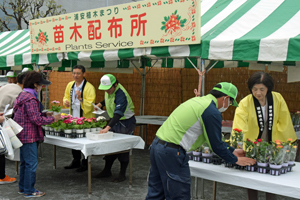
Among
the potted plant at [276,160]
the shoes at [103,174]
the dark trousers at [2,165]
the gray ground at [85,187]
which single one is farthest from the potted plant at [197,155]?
the dark trousers at [2,165]

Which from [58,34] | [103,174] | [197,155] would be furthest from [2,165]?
[197,155]

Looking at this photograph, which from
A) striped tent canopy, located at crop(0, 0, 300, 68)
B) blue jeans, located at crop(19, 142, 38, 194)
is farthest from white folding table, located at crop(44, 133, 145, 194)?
striped tent canopy, located at crop(0, 0, 300, 68)

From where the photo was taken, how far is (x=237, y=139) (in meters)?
3.45

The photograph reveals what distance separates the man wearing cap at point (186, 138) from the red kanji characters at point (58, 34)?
13.5 feet

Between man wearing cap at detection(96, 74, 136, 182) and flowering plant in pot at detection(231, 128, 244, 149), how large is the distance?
1.98 meters

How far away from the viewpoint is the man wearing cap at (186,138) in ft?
9.23

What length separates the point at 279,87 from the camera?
709 cm

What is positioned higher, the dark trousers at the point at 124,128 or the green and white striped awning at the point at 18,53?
the green and white striped awning at the point at 18,53

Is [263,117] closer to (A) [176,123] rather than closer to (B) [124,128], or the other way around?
(A) [176,123]

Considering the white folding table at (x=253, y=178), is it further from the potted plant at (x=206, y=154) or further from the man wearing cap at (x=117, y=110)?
the man wearing cap at (x=117, y=110)

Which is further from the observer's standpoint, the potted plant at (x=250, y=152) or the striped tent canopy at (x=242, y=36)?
the striped tent canopy at (x=242, y=36)

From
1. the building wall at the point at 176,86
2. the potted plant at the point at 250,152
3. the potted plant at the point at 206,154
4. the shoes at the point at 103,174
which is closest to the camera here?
the potted plant at the point at 250,152

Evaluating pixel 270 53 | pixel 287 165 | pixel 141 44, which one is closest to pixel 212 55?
pixel 270 53

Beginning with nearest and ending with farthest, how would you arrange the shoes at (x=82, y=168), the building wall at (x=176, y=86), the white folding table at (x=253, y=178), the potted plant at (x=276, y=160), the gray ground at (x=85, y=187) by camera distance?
1. the white folding table at (x=253, y=178)
2. the potted plant at (x=276, y=160)
3. the gray ground at (x=85, y=187)
4. the shoes at (x=82, y=168)
5. the building wall at (x=176, y=86)
